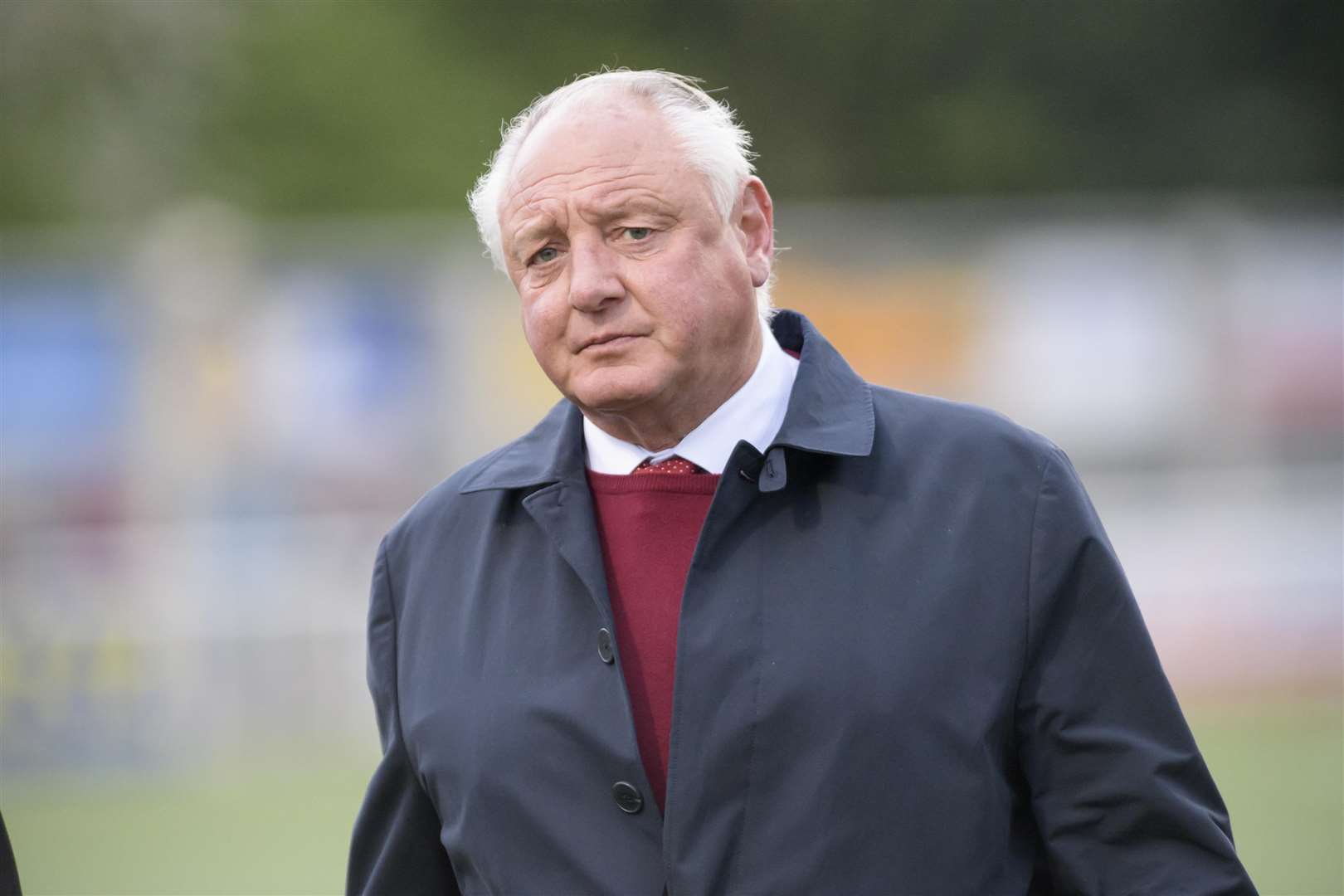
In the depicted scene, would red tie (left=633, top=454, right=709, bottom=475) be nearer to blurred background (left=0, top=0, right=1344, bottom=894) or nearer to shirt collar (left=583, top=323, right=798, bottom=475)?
shirt collar (left=583, top=323, right=798, bottom=475)

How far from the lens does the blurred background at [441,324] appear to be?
9750 mm

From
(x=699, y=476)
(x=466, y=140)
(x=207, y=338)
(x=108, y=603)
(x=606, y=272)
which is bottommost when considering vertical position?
(x=108, y=603)

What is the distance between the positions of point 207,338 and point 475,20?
5.82 meters

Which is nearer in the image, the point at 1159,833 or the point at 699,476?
the point at 1159,833

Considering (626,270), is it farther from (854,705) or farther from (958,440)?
(854,705)

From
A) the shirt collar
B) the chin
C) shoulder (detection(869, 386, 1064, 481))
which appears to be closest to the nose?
the chin

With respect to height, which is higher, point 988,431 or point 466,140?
point 466,140

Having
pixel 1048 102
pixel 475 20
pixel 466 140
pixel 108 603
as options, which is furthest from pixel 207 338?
pixel 1048 102

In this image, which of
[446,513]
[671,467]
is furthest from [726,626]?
[446,513]

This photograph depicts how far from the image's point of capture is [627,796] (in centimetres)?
226

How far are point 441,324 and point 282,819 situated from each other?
459 cm

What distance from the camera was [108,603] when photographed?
10.7 metres

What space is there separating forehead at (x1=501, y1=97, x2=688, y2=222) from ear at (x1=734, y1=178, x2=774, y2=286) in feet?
0.60

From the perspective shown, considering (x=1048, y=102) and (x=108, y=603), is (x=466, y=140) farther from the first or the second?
(x=108, y=603)
